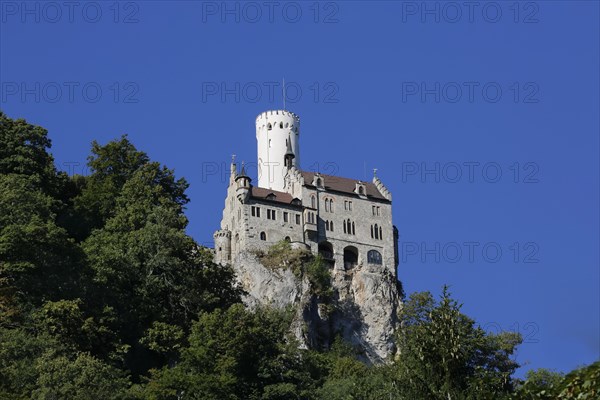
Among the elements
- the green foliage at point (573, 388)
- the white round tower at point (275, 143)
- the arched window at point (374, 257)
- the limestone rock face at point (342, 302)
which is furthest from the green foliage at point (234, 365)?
the white round tower at point (275, 143)

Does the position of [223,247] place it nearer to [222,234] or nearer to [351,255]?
[222,234]

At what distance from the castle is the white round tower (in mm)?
4411

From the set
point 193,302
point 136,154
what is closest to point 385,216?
point 136,154

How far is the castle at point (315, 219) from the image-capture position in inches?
4309

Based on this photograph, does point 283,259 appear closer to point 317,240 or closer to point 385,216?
point 317,240

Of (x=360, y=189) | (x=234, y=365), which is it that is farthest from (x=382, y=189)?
(x=234, y=365)

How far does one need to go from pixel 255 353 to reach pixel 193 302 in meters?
7.13

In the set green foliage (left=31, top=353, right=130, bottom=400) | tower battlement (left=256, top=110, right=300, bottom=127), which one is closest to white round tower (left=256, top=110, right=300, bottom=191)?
tower battlement (left=256, top=110, right=300, bottom=127)

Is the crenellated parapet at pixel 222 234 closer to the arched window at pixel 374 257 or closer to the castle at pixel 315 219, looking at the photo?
the castle at pixel 315 219

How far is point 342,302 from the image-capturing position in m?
107

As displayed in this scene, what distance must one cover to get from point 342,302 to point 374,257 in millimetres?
7282

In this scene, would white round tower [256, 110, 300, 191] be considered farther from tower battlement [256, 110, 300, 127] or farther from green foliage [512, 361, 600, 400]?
green foliage [512, 361, 600, 400]

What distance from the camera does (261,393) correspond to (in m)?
56.9

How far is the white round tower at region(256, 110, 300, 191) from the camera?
123750 mm
